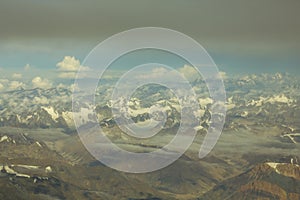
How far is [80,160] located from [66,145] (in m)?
1.43

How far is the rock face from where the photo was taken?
25.3 m

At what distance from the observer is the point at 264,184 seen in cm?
3042

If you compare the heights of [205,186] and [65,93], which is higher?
[65,93]

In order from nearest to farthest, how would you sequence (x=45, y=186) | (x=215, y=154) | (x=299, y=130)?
(x=215, y=154) → (x=299, y=130) → (x=45, y=186)

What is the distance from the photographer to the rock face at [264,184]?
25334 mm

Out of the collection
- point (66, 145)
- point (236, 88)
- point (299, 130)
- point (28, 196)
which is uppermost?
point (236, 88)

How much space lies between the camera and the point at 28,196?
23.7 meters

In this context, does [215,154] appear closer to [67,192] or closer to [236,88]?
[236,88]

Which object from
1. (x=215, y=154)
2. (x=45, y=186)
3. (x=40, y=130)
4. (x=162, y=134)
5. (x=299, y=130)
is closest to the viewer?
(x=162, y=134)

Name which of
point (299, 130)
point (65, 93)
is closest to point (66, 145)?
point (65, 93)

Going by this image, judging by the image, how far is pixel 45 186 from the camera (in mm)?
24562

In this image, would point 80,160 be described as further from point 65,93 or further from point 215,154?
point 215,154

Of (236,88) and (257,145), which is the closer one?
(236,88)

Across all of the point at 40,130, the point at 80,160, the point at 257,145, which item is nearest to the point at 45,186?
the point at 80,160
